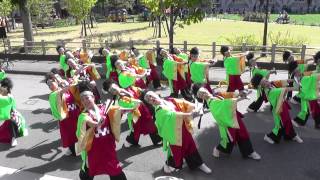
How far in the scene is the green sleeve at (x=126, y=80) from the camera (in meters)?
8.75

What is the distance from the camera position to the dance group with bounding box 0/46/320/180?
5.85m

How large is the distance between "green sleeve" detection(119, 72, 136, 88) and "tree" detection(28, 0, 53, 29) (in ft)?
82.3

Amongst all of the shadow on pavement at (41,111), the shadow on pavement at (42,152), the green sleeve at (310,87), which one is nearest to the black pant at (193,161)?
the shadow on pavement at (42,152)

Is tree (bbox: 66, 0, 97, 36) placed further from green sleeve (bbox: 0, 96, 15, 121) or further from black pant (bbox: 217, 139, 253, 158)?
black pant (bbox: 217, 139, 253, 158)

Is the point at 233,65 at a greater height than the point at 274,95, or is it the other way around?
the point at 233,65

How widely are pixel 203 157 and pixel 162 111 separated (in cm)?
191

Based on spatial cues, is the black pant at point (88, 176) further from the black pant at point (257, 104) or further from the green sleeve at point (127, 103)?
the black pant at point (257, 104)

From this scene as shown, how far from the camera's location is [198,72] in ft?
33.7

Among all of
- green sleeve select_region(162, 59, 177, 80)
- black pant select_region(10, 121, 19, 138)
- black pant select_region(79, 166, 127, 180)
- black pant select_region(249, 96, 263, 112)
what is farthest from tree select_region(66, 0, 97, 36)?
black pant select_region(79, 166, 127, 180)

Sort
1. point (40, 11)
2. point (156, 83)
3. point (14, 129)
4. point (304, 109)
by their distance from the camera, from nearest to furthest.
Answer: point (304, 109) < point (14, 129) < point (156, 83) < point (40, 11)

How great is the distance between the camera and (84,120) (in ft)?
18.5

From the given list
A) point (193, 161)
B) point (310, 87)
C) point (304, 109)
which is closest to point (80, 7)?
point (304, 109)

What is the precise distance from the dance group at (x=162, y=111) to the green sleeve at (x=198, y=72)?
0.03 meters

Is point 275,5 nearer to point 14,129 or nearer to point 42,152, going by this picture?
point 14,129
